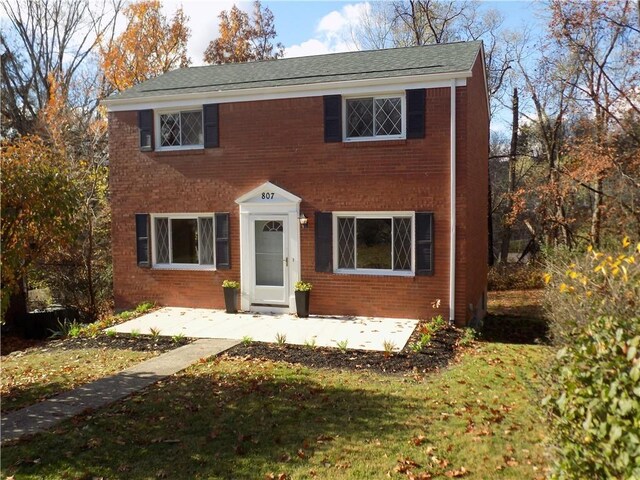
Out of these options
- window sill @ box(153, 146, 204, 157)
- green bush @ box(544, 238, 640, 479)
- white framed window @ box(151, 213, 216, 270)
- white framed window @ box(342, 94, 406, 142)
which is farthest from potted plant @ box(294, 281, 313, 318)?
green bush @ box(544, 238, 640, 479)

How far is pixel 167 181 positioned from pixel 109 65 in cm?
1669

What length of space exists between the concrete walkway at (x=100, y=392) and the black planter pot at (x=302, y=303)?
2721 mm

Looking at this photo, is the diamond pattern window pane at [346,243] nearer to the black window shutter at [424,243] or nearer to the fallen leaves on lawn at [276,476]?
the black window shutter at [424,243]

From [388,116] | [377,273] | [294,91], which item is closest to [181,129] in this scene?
[294,91]

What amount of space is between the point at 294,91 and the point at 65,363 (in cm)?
780

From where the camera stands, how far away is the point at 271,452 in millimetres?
5383

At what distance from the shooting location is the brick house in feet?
39.0

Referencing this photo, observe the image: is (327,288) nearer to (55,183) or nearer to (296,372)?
(296,372)

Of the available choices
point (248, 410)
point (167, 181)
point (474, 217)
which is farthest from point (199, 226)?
point (248, 410)

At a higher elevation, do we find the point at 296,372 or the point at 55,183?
the point at 55,183

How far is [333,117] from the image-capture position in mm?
12453

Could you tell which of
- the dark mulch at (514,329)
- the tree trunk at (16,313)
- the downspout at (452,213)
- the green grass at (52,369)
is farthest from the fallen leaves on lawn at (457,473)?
the tree trunk at (16,313)

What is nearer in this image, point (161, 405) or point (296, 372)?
point (161, 405)

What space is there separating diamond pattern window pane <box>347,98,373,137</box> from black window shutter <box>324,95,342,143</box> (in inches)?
11.1
